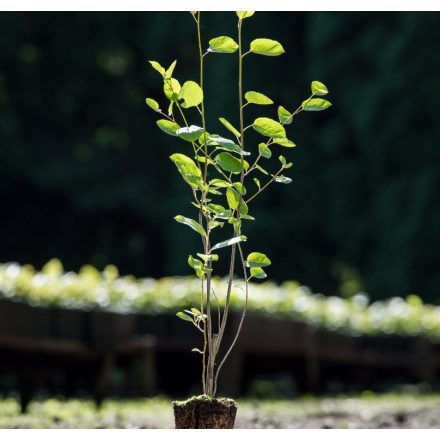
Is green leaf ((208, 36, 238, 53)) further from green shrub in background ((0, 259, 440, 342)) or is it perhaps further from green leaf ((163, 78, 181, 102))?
green shrub in background ((0, 259, 440, 342))

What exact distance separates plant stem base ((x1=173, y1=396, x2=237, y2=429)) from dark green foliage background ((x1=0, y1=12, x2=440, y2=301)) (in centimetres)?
1296

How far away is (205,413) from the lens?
2521 mm

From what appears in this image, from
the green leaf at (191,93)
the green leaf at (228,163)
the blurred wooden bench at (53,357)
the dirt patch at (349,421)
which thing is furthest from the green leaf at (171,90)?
the blurred wooden bench at (53,357)

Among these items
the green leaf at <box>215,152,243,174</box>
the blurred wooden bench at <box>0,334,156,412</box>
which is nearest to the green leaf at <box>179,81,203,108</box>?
the green leaf at <box>215,152,243,174</box>

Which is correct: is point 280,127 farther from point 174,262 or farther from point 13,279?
point 174,262

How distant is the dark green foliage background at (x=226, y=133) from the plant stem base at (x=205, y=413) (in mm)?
12961

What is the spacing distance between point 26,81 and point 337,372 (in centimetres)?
1197

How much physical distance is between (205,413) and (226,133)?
51.6ft

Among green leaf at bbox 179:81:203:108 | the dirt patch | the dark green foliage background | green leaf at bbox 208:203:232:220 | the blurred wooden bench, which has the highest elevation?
the dark green foliage background

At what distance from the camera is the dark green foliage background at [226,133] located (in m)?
15.9

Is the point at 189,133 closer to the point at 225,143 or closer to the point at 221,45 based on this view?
the point at 225,143

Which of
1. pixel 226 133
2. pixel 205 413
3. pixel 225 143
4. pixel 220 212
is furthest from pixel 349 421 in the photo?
pixel 226 133

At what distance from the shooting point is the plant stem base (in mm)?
2516

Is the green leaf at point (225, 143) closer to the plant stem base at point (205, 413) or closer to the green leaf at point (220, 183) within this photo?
the green leaf at point (220, 183)
